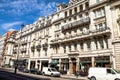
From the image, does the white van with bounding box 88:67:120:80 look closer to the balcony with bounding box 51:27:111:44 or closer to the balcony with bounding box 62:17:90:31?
the balcony with bounding box 51:27:111:44

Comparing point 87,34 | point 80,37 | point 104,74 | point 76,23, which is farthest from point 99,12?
point 104,74

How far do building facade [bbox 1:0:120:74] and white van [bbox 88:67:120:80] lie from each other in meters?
6.58

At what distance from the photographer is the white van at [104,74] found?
56.1ft

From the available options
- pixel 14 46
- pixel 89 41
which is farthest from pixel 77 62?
pixel 14 46

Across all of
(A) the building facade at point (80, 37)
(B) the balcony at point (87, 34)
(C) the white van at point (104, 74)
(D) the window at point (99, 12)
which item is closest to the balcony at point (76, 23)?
(A) the building facade at point (80, 37)

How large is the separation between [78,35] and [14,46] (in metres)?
48.9

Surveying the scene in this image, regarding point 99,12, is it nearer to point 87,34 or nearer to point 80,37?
point 87,34

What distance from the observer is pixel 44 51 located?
44344 mm

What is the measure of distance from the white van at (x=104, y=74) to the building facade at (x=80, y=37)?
6.58m

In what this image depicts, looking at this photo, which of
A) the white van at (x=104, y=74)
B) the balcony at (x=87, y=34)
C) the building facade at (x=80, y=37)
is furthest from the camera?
the balcony at (x=87, y=34)

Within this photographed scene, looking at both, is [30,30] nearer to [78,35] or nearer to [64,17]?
[64,17]

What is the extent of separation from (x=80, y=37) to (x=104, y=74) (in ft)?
46.0

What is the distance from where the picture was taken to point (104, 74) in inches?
723

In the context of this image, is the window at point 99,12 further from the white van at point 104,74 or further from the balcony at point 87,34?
the white van at point 104,74
